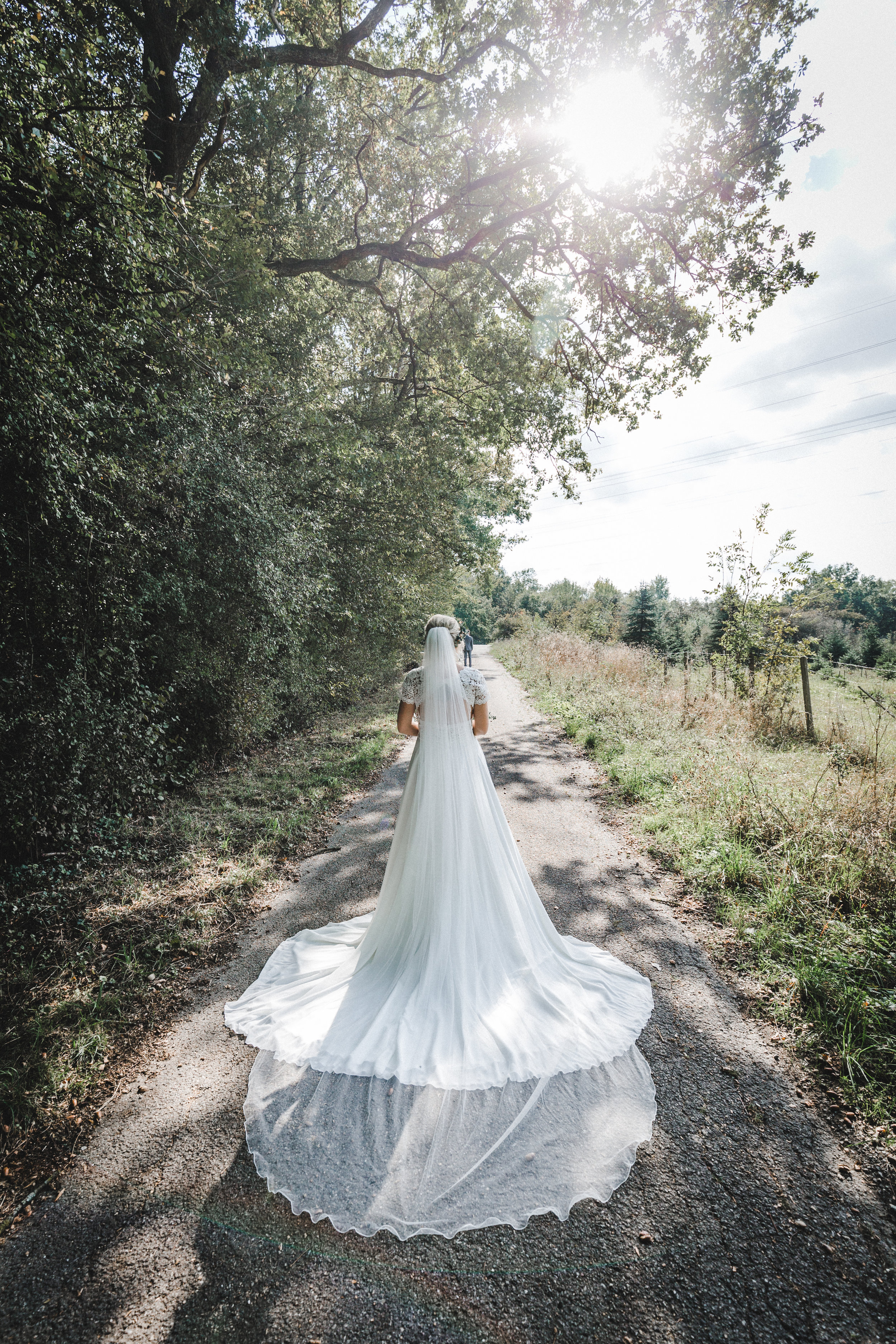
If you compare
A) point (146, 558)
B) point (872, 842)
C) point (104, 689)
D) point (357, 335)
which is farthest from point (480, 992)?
point (357, 335)

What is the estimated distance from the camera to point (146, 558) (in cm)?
512

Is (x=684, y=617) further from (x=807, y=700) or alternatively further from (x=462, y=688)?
(x=462, y=688)

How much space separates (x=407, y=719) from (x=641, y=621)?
25.4 m

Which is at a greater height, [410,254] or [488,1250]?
[410,254]

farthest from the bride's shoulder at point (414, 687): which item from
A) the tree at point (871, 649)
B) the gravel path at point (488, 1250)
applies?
the tree at point (871, 649)

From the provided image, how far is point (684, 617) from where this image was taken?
1302 inches

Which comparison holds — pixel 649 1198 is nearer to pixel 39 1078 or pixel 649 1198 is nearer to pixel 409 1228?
pixel 409 1228

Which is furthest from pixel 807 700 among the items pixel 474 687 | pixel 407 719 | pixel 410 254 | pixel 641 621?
pixel 641 621

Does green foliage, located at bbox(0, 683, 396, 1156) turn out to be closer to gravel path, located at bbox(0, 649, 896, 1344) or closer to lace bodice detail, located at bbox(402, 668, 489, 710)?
gravel path, located at bbox(0, 649, 896, 1344)

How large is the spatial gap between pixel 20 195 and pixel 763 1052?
→ 659 centimetres

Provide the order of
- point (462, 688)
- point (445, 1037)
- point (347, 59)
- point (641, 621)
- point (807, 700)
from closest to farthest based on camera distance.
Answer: point (445, 1037) < point (462, 688) < point (347, 59) < point (807, 700) < point (641, 621)

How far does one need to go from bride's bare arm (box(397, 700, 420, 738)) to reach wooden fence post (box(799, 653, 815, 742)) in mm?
7393

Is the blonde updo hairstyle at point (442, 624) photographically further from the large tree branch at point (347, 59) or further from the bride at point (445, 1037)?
the large tree branch at point (347, 59)

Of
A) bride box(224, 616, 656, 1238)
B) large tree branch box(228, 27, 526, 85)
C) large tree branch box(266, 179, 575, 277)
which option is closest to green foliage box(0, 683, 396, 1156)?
bride box(224, 616, 656, 1238)
